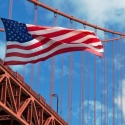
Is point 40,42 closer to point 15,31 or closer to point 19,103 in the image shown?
point 15,31

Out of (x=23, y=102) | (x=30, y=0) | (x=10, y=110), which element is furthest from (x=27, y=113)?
(x=30, y=0)

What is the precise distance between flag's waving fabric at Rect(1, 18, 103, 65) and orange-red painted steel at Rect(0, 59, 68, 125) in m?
5.91

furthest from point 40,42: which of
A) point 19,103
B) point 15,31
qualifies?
point 19,103

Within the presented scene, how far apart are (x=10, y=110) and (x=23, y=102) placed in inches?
147

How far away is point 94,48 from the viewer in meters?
30.5

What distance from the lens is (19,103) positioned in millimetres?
37656

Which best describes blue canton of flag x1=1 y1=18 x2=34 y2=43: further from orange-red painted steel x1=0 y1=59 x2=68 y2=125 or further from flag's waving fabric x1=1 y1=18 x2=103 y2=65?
orange-red painted steel x1=0 y1=59 x2=68 y2=125

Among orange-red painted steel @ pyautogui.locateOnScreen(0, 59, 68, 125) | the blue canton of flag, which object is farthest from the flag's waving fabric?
orange-red painted steel @ pyautogui.locateOnScreen(0, 59, 68, 125)

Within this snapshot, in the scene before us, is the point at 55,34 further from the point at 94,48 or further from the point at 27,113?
the point at 27,113

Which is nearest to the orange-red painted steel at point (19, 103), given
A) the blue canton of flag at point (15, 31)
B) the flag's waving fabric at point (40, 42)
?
the flag's waving fabric at point (40, 42)

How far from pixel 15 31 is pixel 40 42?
1843mm

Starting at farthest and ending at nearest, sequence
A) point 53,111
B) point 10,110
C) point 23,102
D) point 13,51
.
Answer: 1. point 53,111
2. point 23,102
3. point 10,110
4. point 13,51

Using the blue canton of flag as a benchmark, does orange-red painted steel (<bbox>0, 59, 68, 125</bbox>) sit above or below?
below

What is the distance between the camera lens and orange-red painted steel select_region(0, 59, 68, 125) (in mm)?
35938
